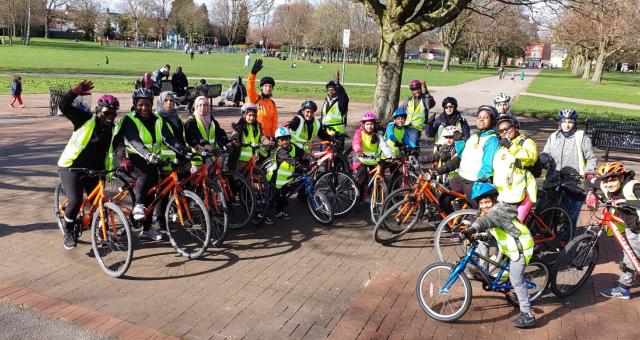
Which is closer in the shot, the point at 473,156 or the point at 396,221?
the point at 473,156

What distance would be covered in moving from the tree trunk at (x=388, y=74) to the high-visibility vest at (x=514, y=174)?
291 inches

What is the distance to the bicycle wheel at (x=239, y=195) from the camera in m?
6.34

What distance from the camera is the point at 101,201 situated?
514 centimetres

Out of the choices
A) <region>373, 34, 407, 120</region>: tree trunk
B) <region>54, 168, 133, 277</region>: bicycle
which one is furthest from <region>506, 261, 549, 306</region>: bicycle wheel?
<region>373, 34, 407, 120</region>: tree trunk

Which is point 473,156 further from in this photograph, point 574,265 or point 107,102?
point 107,102

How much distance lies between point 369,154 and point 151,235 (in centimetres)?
304

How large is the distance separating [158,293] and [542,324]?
3480 millimetres

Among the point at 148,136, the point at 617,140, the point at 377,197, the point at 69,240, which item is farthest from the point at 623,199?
the point at 617,140

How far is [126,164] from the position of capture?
17.8 ft

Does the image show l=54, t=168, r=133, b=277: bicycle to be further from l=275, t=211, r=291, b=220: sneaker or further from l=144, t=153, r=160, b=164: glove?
l=275, t=211, r=291, b=220: sneaker

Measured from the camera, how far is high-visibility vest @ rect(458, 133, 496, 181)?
5.75 meters

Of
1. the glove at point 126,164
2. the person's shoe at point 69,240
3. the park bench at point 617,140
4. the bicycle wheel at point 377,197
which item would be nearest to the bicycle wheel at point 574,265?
the bicycle wheel at point 377,197

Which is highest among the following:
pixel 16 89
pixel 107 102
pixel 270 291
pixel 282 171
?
pixel 107 102

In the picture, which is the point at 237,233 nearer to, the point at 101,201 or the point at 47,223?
the point at 101,201
